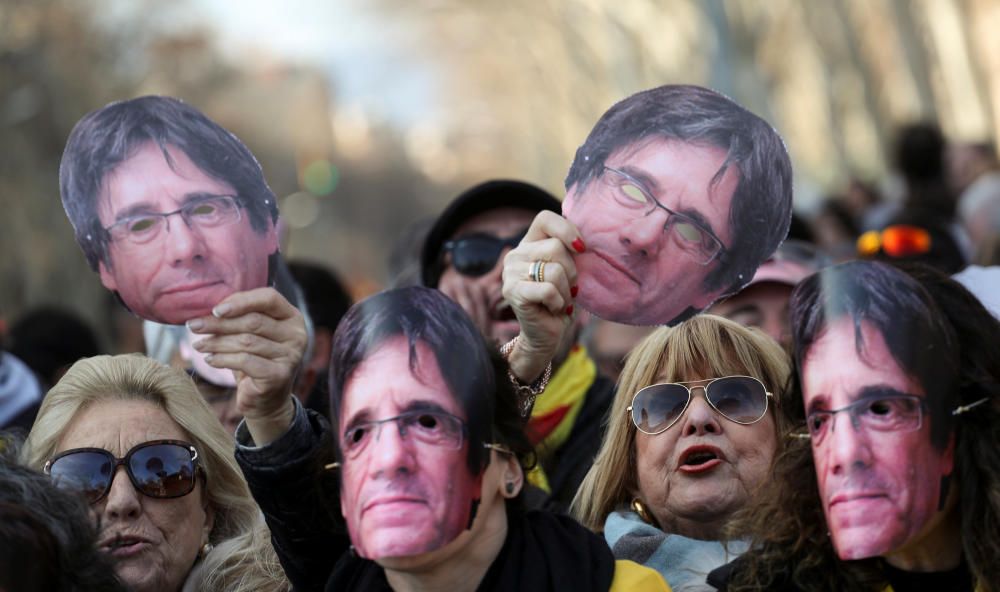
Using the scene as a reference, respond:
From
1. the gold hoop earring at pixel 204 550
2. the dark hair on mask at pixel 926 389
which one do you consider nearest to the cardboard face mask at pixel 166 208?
the gold hoop earring at pixel 204 550

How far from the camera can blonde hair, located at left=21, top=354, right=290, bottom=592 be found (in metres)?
4.00

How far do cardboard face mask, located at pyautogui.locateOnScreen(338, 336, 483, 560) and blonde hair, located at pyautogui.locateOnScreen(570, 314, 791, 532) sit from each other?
89 cm

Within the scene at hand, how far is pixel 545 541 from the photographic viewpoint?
126 inches

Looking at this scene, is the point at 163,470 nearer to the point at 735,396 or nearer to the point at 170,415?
the point at 170,415

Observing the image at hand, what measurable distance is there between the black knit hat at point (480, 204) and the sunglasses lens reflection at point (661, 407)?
4.13ft

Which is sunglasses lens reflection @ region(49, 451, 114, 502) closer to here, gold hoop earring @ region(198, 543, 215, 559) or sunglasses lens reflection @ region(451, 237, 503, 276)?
gold hoop earring @ region(198, 543, 215, 559)

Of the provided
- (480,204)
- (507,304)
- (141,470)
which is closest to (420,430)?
(141,470)

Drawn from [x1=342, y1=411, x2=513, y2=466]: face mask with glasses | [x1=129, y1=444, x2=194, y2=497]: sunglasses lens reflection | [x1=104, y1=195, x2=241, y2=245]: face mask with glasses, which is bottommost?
[x1=129, y1=444, x2=194, y2=497]: sunglasses lens reflection

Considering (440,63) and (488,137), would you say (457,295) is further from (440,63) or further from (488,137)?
(488,137)

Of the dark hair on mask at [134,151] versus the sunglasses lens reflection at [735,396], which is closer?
the dark hair on mask at [134,151]

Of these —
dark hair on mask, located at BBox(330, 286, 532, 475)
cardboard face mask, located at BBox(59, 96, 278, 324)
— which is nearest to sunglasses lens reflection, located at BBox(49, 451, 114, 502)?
cardboard face mask, located at BBox(59, 96, 278, 324)

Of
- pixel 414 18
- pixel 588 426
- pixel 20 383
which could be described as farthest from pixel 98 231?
pixel 414 18

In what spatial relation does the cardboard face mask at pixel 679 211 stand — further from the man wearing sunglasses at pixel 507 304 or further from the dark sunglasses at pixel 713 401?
the man wearing sunglasses at pixel 507 304

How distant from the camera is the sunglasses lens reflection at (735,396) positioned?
378 cm
